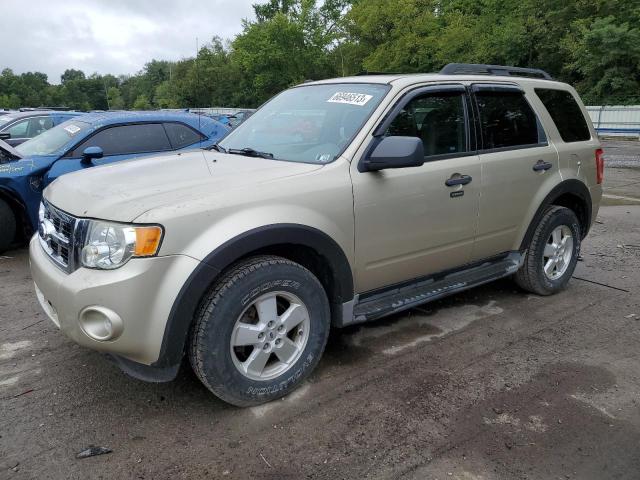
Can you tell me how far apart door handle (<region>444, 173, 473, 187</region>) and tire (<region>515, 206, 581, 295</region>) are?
1123mm

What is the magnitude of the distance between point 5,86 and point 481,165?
83121mm

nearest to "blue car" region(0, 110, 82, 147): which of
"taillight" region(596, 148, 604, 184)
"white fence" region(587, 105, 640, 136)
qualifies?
"taillight" region(596, 148, 604, 184)

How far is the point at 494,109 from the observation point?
4.06m

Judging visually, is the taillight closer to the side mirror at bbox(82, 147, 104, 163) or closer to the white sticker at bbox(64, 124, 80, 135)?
the side mirror at bbox(82, 147, 104, 163)

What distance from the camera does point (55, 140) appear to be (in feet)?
21.2

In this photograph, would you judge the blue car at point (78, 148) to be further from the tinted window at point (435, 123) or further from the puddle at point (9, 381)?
the tinted window at point (435, 123)

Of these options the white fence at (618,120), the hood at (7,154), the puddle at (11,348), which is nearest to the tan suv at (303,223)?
Result: the puddle at (11,348)

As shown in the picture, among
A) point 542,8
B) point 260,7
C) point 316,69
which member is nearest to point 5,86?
point 260,7

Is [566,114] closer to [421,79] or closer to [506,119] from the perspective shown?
[506,119]

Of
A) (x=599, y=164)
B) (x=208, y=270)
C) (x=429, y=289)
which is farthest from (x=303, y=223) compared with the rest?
(x=599, y=164)

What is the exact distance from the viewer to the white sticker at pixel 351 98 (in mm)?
3482

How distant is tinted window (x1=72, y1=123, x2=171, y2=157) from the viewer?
6336mm

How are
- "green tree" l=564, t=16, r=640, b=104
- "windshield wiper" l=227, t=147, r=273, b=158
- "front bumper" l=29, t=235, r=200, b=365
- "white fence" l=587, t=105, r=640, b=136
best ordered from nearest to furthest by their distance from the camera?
"front bumper" l=29, t=235, r=200, b=365, "windshield wiper" l=227, t=147, r=273, b=158, "white fence" l=587, t=105, r=640, b=136, "green tree" l=564, t=16, r=640, b=104

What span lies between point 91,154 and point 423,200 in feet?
13.0
